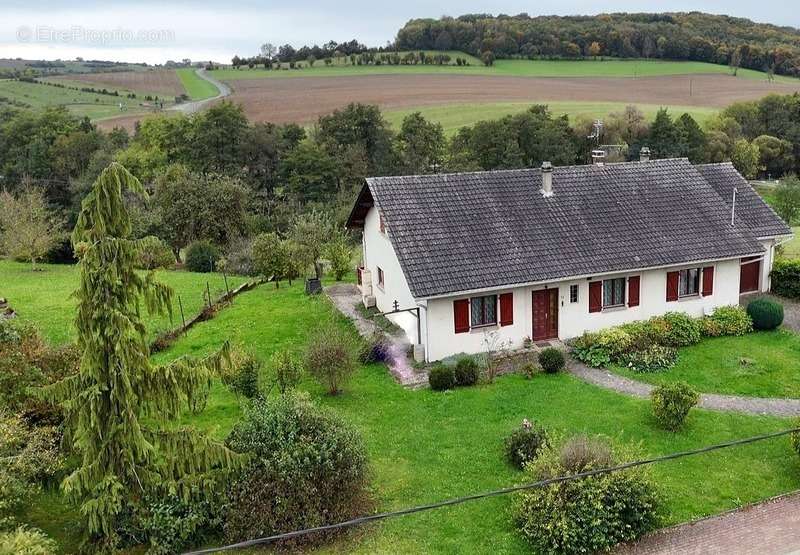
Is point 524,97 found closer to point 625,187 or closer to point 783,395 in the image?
point 625,187

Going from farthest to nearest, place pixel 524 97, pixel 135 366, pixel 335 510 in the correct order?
pixel 524 97, pixel 335 510, pixel 135 366

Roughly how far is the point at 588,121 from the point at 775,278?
45072 millimetres

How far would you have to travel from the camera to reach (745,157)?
68562 millimetres

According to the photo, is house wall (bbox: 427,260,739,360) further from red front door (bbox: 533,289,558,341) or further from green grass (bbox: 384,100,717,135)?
green grass (bbox: 384,100,717,135)

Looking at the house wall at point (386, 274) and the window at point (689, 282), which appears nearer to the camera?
the house wall at point (386, 274)

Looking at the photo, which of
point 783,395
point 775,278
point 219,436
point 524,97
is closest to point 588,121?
point 524,97

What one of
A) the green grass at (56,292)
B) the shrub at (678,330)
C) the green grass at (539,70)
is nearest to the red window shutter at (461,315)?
the shrub at (678,330)

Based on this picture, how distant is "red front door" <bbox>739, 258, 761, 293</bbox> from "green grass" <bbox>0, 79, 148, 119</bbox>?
69803 mm

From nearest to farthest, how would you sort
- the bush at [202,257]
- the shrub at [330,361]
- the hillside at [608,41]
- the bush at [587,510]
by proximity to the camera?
the bush at [587,510] → the shrub at [330,361] → the bush at [202,257] → the hillside at [608,41]

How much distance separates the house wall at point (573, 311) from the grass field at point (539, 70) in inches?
2643

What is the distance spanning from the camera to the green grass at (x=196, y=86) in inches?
3036

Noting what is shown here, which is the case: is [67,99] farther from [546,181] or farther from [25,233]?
[546,181]

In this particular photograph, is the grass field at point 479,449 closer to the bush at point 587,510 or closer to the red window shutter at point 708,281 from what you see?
the bush at point 587,510

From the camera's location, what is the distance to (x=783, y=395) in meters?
18.7
